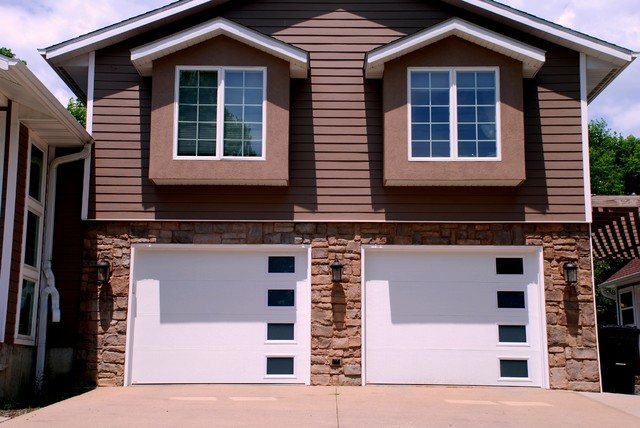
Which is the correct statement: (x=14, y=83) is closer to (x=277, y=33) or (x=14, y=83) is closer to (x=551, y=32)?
(x=277, y=33)

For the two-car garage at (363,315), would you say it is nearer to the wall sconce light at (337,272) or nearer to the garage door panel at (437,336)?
the garage door panel at (437,336)

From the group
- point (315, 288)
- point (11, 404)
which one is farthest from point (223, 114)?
point (11, 404)

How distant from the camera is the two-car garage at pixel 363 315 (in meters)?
11.1

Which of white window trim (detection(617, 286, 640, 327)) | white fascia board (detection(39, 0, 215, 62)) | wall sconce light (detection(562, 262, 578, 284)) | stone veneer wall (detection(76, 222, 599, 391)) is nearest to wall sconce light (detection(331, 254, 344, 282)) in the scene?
stone veneer wall (detection(76, 222, 599, 391))

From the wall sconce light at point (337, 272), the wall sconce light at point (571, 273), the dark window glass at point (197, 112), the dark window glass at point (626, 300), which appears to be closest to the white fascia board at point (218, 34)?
the dark window glass at point (197, 112)

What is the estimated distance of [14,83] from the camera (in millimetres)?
8992

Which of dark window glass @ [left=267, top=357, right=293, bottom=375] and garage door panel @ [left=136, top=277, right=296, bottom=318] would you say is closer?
dark window glass @ [left=267, top=357, right=293, bottom=375]

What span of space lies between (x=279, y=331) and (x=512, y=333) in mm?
3365

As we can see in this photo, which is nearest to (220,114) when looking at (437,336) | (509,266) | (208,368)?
(208,368)

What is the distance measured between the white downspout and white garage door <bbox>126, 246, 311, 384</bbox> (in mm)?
1115

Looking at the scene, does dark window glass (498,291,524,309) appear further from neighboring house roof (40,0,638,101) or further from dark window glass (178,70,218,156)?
dark window glass (178,70,218,156)

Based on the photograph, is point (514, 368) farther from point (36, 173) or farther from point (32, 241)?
point (36, 173)

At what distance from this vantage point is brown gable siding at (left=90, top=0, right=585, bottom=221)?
11305mm

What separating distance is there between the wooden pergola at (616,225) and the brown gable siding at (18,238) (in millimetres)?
8002
